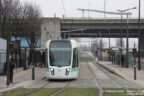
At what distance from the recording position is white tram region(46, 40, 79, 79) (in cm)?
2152

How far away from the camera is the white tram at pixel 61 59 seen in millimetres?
21516

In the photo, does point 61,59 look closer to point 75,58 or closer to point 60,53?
point 60,53

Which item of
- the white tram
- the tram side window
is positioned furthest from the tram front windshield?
the tram side window

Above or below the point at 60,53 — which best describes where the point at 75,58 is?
below

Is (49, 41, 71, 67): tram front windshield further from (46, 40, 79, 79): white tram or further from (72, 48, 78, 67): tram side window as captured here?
(72, 48, 78, 67): tram side window

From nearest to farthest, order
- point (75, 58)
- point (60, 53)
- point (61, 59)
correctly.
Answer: point (61, 59) < point (60, 53) < point (75, 58)

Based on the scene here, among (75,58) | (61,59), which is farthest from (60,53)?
(75,58)

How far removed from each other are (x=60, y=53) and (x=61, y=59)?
49 centimetres

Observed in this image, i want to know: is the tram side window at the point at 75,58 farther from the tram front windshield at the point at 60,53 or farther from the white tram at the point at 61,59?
the tram front windshield at the point at 60,53

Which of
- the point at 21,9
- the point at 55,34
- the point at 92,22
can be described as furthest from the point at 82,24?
the point at 21,9

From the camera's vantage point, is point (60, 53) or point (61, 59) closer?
point (61, 59)

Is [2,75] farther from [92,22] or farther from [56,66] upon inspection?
[92,22]

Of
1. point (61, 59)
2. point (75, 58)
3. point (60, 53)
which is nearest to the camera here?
point (61, 59)

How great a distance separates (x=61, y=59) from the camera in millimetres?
21875
